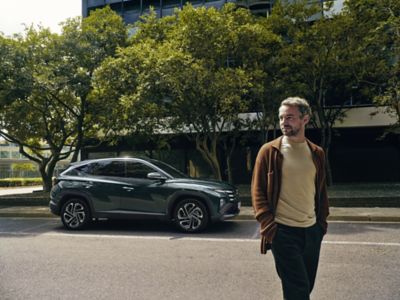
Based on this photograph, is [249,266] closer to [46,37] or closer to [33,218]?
[33,218]

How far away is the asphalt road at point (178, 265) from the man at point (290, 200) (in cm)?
159

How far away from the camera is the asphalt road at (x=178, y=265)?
4367 mm

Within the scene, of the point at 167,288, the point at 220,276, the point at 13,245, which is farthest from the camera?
the point at 13,245

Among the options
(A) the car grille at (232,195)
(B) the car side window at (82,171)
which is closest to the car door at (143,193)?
(B) the car side window at (82,171)

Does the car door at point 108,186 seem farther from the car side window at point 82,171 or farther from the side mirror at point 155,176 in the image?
the side mirror at point 155,176

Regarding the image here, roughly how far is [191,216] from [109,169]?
7.85ft

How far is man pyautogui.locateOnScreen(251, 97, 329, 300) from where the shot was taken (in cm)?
274

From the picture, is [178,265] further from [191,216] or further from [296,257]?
[296,257]

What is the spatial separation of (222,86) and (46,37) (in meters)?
8.68

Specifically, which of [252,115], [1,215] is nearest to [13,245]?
[1,215]

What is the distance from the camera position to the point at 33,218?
1141 cm

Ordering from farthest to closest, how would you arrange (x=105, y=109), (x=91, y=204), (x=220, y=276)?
(x=105, y=109)
(x=91, y=204)
(x=220, y=276)

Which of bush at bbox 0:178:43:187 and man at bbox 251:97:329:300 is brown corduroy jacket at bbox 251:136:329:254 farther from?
bush at bbox 0:178:43:187

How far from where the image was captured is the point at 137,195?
8.40m
